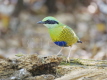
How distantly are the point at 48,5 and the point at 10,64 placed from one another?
22.1 feet

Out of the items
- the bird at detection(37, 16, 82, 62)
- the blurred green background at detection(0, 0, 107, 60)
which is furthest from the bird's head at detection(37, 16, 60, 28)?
the blurred green background at detection(0, 0, 107, 60)

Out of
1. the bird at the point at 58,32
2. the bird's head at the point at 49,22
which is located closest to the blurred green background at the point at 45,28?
the bird at the point at 58,32

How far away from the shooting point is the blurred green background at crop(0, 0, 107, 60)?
687cm

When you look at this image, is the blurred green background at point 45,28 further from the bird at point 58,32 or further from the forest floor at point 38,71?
the forest floor at point 38,71

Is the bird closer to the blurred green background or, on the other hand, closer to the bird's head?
the bird's head

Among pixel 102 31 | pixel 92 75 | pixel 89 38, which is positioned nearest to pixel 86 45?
pixel 89 38

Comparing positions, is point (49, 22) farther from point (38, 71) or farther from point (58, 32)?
point (38, 71)

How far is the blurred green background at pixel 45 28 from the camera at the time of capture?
6.87 metres

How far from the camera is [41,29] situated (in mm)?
8586

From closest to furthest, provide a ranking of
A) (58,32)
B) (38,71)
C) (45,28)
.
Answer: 1. (38,71)
2. (58,32)
3. (45,28)

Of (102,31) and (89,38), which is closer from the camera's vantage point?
(89,38)

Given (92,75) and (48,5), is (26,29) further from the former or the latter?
(92,75)

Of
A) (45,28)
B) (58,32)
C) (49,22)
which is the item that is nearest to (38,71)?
(58,32)

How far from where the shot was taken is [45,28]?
869 cm
